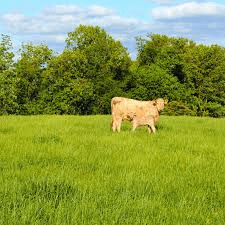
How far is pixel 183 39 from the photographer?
2489 inches

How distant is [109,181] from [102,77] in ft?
160

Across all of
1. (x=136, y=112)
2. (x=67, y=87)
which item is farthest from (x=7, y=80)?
(x=136, y=112)

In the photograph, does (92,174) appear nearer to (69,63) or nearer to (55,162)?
(55,162)

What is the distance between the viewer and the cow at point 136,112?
16.6 metres

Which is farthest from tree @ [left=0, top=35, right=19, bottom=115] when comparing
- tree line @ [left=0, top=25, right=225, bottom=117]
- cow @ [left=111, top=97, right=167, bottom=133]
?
cow @ [left=111, top=97, right=167, bottom=133]

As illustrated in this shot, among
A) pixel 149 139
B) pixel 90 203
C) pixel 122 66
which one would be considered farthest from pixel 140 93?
pixel 90 203

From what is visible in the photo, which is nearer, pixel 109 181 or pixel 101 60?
pixel 109 181

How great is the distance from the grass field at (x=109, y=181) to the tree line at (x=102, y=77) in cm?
4039

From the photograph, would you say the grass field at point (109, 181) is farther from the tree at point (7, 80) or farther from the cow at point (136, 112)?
the tree at point (7, 80)

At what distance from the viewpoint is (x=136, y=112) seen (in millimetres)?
16844

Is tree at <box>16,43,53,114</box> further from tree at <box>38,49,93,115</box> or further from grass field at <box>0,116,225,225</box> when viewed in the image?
grass field at <box>0,116,225,225</box>

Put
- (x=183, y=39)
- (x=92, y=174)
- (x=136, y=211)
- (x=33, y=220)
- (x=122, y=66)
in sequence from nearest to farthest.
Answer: (x=33, y=220)
(x=136, y=211)
(x=92, y=174)
(x=122, y=66)
(x=183, y=39)

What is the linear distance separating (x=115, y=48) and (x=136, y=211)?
5293cm

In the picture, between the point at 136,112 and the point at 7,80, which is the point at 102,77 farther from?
the point at 136,112
